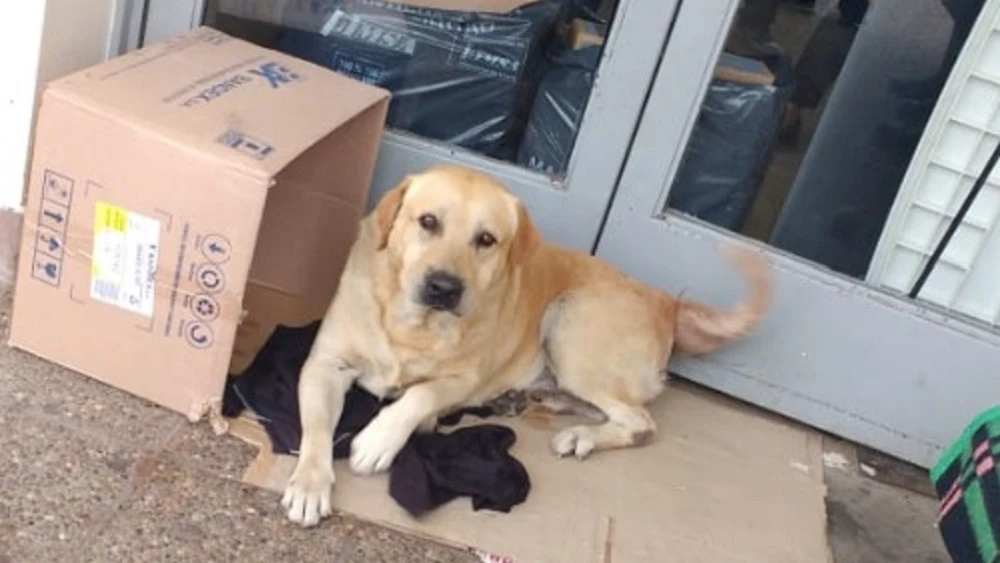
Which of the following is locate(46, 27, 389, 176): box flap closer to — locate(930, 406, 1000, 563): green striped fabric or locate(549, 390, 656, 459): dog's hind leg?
locate(549, 390, 656, 459): dog's hind leg

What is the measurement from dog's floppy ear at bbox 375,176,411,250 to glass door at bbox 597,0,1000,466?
700 millimetres

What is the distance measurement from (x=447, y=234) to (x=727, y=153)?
2.91ft

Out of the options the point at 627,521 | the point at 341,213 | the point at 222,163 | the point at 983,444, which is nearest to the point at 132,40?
the point at 341,213

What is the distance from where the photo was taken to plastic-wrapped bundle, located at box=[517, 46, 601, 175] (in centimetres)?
302

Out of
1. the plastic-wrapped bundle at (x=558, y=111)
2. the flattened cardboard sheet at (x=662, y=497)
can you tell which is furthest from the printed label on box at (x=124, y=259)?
the plastic-wrapped bundle at (x=558, y=111)

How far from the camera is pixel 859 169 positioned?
2998 millimetres

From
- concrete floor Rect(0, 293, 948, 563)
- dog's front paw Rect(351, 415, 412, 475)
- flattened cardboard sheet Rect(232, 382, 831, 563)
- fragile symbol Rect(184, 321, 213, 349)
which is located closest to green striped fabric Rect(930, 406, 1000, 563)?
flattened cardboard sheet Rect(232, 382, 831, 563)

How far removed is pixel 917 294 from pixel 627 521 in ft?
3.06

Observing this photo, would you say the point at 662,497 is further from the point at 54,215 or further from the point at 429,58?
the point at 54,215

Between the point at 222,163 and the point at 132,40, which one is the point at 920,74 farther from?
the point at 132,40

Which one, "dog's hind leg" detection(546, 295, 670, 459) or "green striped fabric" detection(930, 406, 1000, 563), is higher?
"green striped fabric" detection(930, 406, 1000, 563)

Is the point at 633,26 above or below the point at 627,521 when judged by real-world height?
above

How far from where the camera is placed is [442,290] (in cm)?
241

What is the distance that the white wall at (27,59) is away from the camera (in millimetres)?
2605
